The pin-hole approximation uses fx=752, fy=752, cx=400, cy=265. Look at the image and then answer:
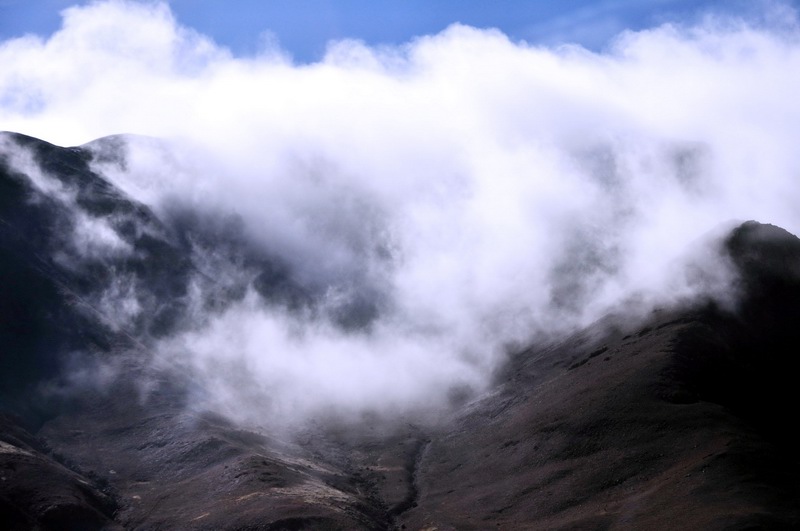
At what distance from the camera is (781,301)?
8819 centimetres

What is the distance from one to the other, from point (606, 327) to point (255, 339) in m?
61.9

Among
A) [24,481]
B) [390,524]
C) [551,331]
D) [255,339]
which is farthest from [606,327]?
[24,481]

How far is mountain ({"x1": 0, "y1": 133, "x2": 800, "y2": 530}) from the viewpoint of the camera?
65250 millimetres

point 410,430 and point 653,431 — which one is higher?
point 410,430

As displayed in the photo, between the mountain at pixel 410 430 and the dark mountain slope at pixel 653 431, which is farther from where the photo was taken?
the mountain at pixel 410 430

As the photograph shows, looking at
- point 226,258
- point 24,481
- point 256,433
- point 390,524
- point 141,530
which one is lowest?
point 390,524

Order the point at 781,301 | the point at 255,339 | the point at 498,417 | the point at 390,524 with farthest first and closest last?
the point at 255,339 → the point at 498,417 → the point at 781,301 → the point at 390,524

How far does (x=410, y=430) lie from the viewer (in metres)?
102

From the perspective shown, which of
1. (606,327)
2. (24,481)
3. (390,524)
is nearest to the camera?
(24,481)

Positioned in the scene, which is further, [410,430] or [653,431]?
[410,430]

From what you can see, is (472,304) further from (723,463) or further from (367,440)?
(723,463)

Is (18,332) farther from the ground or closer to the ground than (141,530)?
farther from the ground

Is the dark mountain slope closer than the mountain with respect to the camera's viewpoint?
Yes

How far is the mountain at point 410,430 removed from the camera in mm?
65250
